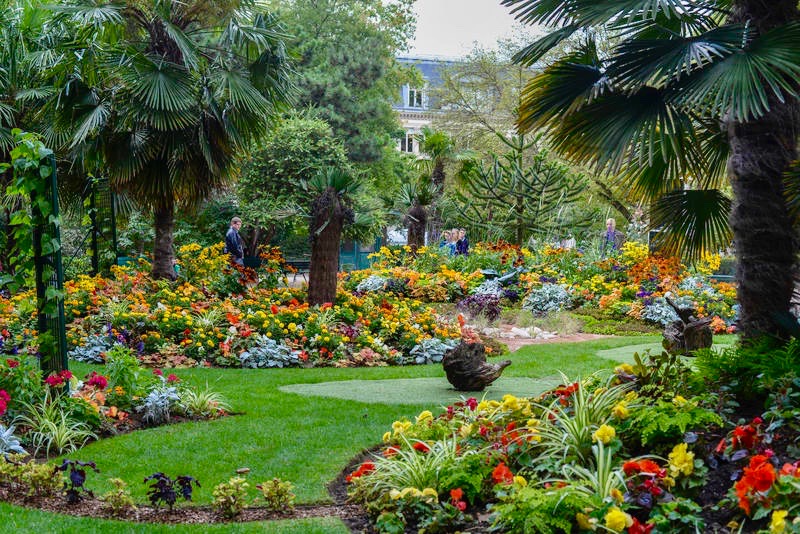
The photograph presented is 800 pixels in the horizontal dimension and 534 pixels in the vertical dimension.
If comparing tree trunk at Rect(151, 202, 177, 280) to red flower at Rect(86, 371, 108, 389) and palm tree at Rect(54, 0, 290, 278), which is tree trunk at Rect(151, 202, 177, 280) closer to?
palm tree at Rect(54, 0, 290, 278)

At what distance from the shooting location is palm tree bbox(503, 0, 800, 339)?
532 cm

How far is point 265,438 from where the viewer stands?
6.18 m

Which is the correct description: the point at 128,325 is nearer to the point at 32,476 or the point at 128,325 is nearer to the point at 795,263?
the point at 32,476

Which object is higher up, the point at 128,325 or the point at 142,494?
the point at 128,325

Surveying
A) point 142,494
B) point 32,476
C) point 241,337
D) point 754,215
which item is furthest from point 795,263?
point 241,337

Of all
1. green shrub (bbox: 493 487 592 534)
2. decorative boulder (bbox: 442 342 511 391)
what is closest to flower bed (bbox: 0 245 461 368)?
decorative boulder (bbox: 442 342 511 391)

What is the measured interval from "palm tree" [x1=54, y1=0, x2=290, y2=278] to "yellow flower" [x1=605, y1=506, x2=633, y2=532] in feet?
33.2

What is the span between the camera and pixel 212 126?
13.0 meters

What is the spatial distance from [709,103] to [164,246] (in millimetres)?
9935

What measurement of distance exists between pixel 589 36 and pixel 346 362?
5280 millimetres

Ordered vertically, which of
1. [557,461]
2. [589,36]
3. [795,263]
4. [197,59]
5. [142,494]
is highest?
[197,59]

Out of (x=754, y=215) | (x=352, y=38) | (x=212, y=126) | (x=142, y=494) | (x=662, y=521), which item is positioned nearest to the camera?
(x=662, y=521)

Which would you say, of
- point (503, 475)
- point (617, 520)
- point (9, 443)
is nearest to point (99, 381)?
point (9, 443)

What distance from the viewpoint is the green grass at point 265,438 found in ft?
16.6
